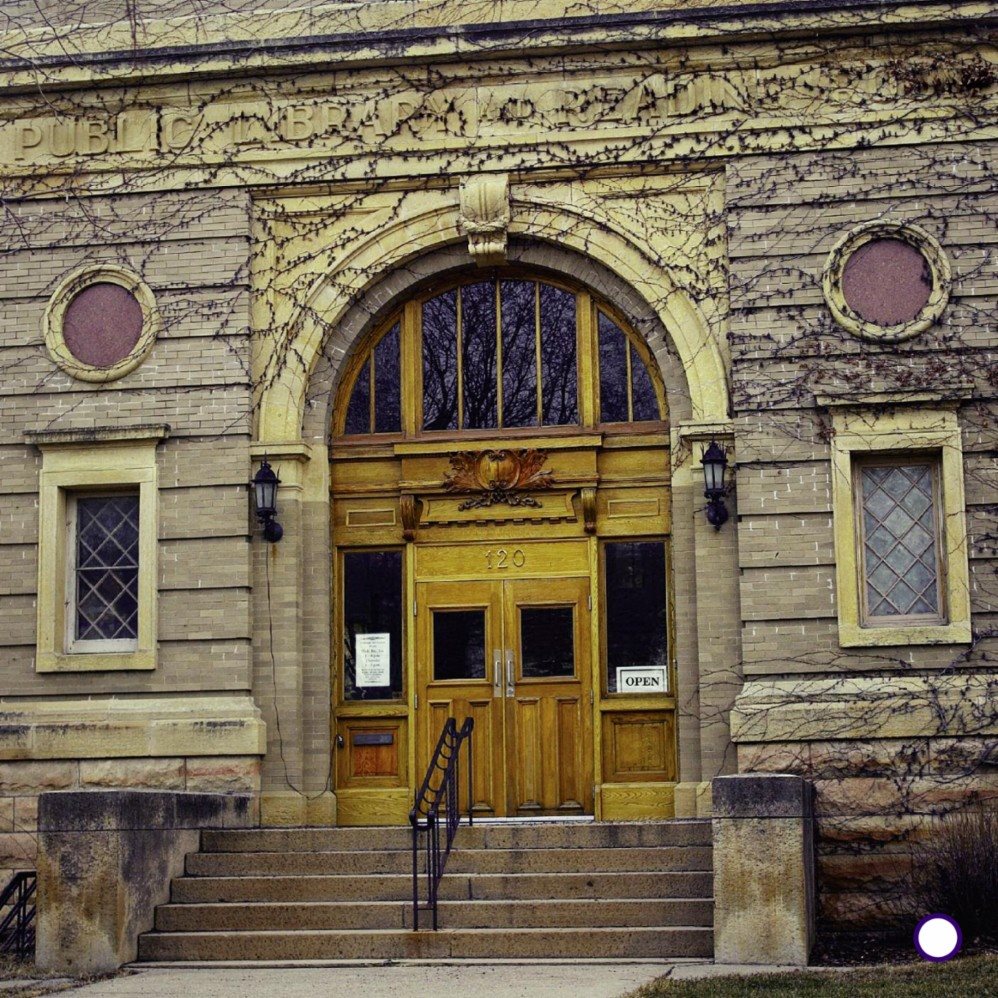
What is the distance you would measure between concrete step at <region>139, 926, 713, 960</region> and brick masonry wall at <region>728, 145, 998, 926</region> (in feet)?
6.97

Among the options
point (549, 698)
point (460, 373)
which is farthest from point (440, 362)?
point (549, 698)

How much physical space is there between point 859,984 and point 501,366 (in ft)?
22.7

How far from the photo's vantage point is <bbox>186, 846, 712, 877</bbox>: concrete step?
487 inches

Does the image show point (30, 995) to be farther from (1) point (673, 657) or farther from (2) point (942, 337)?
(2) point (942, 337)

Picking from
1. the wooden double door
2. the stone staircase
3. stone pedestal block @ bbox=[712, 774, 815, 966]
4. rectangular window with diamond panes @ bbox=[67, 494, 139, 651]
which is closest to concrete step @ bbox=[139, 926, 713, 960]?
the stone staircase

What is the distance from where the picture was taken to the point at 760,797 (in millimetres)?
11141

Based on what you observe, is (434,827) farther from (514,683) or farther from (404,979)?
(514,683)

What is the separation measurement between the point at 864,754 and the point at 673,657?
1.90 m

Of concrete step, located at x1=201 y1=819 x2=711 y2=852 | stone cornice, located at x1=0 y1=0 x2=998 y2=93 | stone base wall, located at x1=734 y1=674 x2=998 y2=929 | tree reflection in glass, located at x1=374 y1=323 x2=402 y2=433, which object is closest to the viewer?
concrete step, located at x1=201 y1=819 x2=711 y2=852

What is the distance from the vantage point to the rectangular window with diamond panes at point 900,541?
13.8 metres

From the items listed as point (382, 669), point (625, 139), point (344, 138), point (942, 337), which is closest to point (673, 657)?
point (382, 669)

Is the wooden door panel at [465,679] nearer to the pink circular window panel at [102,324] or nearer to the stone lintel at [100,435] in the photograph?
the stone lintel at [100,435]

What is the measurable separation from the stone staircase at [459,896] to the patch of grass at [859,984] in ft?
4.04

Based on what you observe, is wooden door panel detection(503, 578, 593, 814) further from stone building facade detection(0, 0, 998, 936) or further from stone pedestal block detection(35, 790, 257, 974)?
stone pedestal block detection(35, 790, 257, 974)
